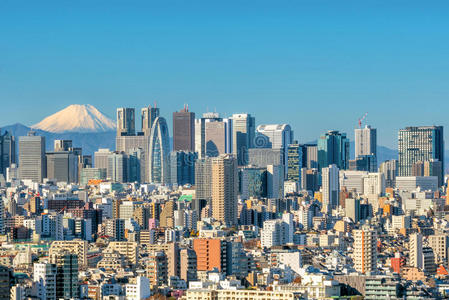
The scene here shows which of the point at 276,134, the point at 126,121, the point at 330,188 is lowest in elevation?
the point at 330,188

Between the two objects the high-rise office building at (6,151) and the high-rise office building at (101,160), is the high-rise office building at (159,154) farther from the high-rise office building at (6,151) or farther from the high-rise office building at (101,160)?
the high-rise office building at (6,151)

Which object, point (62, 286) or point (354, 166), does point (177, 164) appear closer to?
point (354, 166)

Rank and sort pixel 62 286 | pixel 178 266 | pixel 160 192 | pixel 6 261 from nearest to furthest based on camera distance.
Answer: pixel 62 286 → pixel 178 266 → pixel 6 261 → pixel 160 192

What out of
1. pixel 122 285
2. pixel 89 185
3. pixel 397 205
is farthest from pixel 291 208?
pixel 122 285

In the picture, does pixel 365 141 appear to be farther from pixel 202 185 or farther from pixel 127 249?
pixel 127 249

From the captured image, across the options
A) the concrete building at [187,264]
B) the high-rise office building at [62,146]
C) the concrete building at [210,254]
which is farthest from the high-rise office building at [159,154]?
the concrete building at [187,264]

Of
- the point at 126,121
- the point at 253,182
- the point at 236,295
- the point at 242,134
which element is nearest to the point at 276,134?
the point at 242,134

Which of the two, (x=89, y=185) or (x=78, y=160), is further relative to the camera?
(x=78, y=160)
